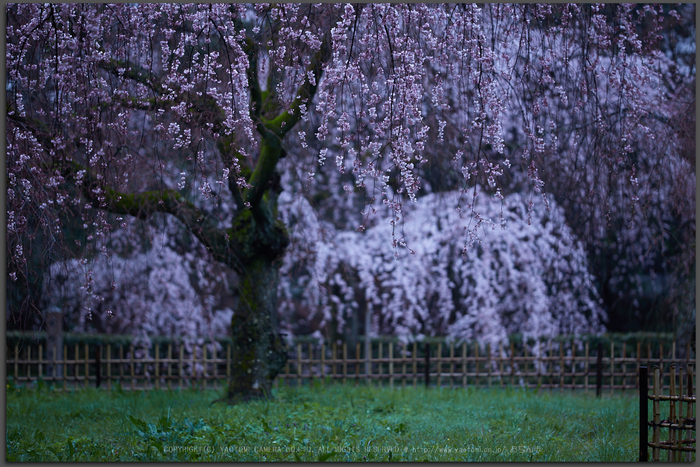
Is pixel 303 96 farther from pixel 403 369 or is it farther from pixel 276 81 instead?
pixel 403 369

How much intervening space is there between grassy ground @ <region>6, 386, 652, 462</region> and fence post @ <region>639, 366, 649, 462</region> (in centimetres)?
27

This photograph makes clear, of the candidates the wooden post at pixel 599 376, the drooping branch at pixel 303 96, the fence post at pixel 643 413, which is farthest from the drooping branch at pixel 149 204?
the wooden post at pixel 599 376

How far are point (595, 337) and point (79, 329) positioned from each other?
30.5 ft

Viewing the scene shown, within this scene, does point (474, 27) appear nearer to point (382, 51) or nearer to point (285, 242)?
point (382, 51)

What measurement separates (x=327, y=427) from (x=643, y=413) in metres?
2.49

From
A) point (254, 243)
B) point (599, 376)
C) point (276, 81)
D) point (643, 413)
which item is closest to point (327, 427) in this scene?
point (254, 243)

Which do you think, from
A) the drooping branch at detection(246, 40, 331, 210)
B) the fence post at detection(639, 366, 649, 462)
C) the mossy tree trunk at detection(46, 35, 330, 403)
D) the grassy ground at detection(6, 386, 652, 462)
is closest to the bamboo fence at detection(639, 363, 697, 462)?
the fence post at detection(639, 366, 649, 462)

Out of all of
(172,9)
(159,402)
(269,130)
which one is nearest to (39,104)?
(172,9)

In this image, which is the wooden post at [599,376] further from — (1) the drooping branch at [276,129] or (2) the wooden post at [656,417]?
(1) the drooping branch at [276,129]

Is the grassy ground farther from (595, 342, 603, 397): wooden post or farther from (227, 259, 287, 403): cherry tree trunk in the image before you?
(595, 342, 603, 397): wooden post

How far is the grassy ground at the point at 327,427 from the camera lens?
4031 millimetres

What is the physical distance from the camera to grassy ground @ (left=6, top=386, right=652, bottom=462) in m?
4.03

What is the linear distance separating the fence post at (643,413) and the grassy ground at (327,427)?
0.27 meters

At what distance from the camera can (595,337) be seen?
8.93 meters
